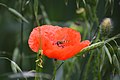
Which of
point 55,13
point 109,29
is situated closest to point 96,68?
point 109,29

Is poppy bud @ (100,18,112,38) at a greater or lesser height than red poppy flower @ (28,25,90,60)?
greater

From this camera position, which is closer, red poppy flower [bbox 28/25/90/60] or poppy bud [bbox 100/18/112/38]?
red poppy flower [bbox 28/25/90/60]

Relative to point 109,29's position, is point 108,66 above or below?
below

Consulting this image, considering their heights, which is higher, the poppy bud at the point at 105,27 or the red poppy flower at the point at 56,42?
the poppy bud at the point at 105,27

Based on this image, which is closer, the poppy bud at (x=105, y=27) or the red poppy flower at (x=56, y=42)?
the red poppy flower at (x=56, y=42)

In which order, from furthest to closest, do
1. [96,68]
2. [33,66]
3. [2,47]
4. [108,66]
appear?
[2,47] < [33,66] < [108,66] < [96,68]

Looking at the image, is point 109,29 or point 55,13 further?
point 55,13

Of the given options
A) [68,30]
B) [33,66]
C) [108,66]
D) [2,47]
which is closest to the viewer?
[68,30]

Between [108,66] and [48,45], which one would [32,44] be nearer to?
[48,45]
